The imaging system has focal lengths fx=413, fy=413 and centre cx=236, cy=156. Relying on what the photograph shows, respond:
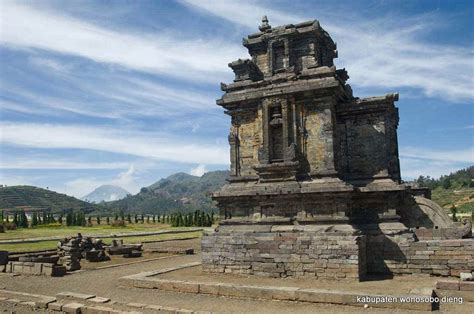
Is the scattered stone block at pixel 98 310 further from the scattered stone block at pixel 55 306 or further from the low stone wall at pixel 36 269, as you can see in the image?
the low stone wall at pixel 36 269

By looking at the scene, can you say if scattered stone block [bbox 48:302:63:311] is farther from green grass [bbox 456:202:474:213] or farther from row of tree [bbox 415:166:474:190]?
row of tree [bbox 415:166:474:190]

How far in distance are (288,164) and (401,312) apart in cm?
781

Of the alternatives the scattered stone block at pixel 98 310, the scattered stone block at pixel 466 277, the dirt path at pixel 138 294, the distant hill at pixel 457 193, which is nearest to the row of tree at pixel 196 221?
the distant hill at pixel 457 193

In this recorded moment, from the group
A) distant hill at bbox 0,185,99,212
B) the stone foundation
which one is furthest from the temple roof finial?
distant hill at bbox 0,185,99,212

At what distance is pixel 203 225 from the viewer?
69.2 meters

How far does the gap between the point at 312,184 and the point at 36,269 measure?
13968mm

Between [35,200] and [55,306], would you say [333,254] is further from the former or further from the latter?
[35,200]

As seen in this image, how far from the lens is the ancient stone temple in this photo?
627 inches

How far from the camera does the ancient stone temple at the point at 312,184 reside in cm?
1592

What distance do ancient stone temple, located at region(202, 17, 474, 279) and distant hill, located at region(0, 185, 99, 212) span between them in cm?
15680

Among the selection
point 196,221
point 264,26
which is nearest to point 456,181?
point 196,221

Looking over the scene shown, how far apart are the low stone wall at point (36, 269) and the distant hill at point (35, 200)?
492 feet

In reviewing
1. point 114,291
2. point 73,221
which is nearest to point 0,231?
point 73,221

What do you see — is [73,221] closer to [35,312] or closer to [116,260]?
[116,260]
